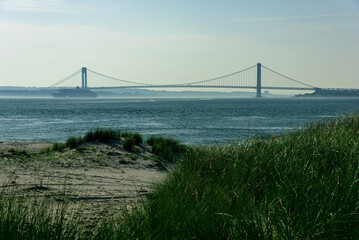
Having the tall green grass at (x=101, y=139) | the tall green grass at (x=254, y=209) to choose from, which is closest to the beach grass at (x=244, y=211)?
the tall green grass at (x=254, y=209)

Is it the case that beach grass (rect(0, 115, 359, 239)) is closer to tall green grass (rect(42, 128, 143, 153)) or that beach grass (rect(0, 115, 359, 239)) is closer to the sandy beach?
the sandy beach

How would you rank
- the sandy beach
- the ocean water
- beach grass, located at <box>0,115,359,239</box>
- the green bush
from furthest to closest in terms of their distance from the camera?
the ocean water
the green bush
the sandy beach
beach grass, located at <box>0,115,359,239</box>

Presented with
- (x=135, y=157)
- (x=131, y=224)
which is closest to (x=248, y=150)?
(x=131, y=224)

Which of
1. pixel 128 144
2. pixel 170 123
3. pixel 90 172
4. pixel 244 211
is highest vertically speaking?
pixel 244 211

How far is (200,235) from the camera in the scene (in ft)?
12.7

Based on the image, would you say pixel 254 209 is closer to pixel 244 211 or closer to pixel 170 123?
pixel 244 211

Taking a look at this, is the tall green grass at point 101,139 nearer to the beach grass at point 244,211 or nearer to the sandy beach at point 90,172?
the sandy beach at point 90,172

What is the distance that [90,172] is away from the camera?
935 cm

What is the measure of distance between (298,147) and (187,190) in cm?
254

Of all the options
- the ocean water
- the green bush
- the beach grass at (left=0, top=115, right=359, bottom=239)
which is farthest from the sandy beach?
the ocean water

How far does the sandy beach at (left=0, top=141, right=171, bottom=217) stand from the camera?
6574 mm

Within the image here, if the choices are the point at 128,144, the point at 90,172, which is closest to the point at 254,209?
the point at 90,172

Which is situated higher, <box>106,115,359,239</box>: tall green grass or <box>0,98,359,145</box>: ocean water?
<box>106,115,359,239</box>: tall green grass

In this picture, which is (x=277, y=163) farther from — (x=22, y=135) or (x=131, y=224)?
(x=22, y=135)
